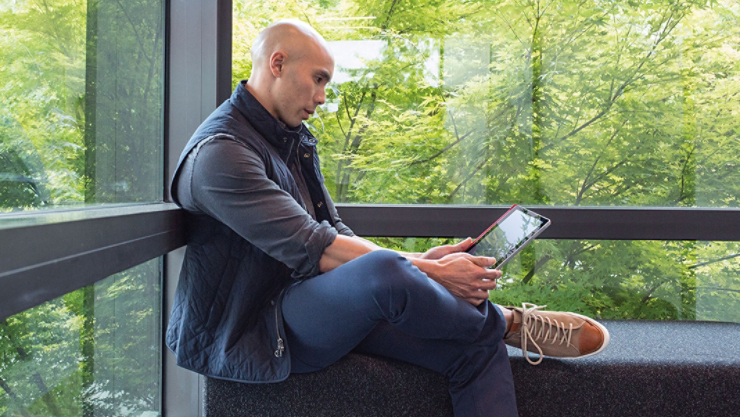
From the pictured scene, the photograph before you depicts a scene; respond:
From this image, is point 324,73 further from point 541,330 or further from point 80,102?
point 541,330

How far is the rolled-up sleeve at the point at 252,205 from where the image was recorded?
1124 mm

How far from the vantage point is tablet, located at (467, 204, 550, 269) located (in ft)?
4.19

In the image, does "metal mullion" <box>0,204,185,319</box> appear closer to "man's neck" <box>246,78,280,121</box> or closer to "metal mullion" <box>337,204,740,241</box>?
"man's neck" <box>246,78,280,121</box>

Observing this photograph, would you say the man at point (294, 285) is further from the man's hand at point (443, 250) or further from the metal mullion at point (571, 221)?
the metal mullion at point (571, 221)

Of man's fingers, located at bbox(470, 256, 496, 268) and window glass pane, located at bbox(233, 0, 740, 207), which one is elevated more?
window glass pane, located at bbox(233, 0, 740, 207)

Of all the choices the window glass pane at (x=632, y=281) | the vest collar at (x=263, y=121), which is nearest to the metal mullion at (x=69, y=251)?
the vest collar at (x=263, y=121)

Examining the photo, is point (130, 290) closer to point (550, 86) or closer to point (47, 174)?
point (47, 174)

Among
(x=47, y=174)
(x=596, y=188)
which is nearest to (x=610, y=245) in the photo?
(x=596, y=188)

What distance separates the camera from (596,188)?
1.84 metres

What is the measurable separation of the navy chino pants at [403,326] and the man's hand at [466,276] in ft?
0.10

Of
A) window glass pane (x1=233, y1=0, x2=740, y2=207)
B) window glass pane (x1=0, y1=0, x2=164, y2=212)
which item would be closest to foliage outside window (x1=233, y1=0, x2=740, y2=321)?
window glass pane (x1=233, y1=0, x2=740, y2=207)

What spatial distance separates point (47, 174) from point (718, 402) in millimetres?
1585

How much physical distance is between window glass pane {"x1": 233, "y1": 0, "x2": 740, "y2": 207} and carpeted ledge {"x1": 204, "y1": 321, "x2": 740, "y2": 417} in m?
0.66

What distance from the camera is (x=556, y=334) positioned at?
1.33 m
